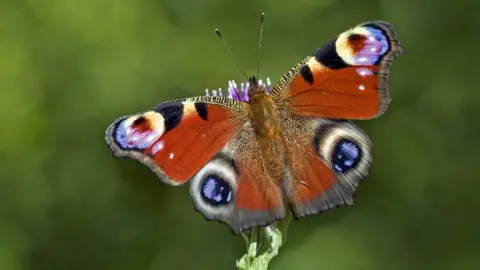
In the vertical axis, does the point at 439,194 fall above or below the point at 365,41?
below

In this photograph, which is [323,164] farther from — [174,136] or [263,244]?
[174,136]

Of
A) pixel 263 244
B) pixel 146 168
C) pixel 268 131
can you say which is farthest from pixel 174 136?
pixel 146 168

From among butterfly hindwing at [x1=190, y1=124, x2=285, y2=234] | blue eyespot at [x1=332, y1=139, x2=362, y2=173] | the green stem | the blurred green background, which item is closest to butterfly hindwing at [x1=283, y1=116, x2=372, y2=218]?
blue eyespot at [x1=332, y1=139, x2=362, y2=173]

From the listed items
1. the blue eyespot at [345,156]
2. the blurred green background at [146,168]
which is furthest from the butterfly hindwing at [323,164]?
the blurred green background at [146,168]

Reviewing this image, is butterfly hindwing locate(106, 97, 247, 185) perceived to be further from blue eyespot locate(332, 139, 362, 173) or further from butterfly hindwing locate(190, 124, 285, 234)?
blue eyespot locate(332, 139, 362, 173)

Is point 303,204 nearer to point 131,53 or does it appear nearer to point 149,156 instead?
point 149,156

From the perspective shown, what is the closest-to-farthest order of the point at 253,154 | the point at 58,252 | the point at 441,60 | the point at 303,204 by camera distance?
the point at 303,204, the point at 253,154, the point at 58,252, the point at 441,60

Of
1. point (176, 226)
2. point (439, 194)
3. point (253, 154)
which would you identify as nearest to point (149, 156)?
point (253, 154)
